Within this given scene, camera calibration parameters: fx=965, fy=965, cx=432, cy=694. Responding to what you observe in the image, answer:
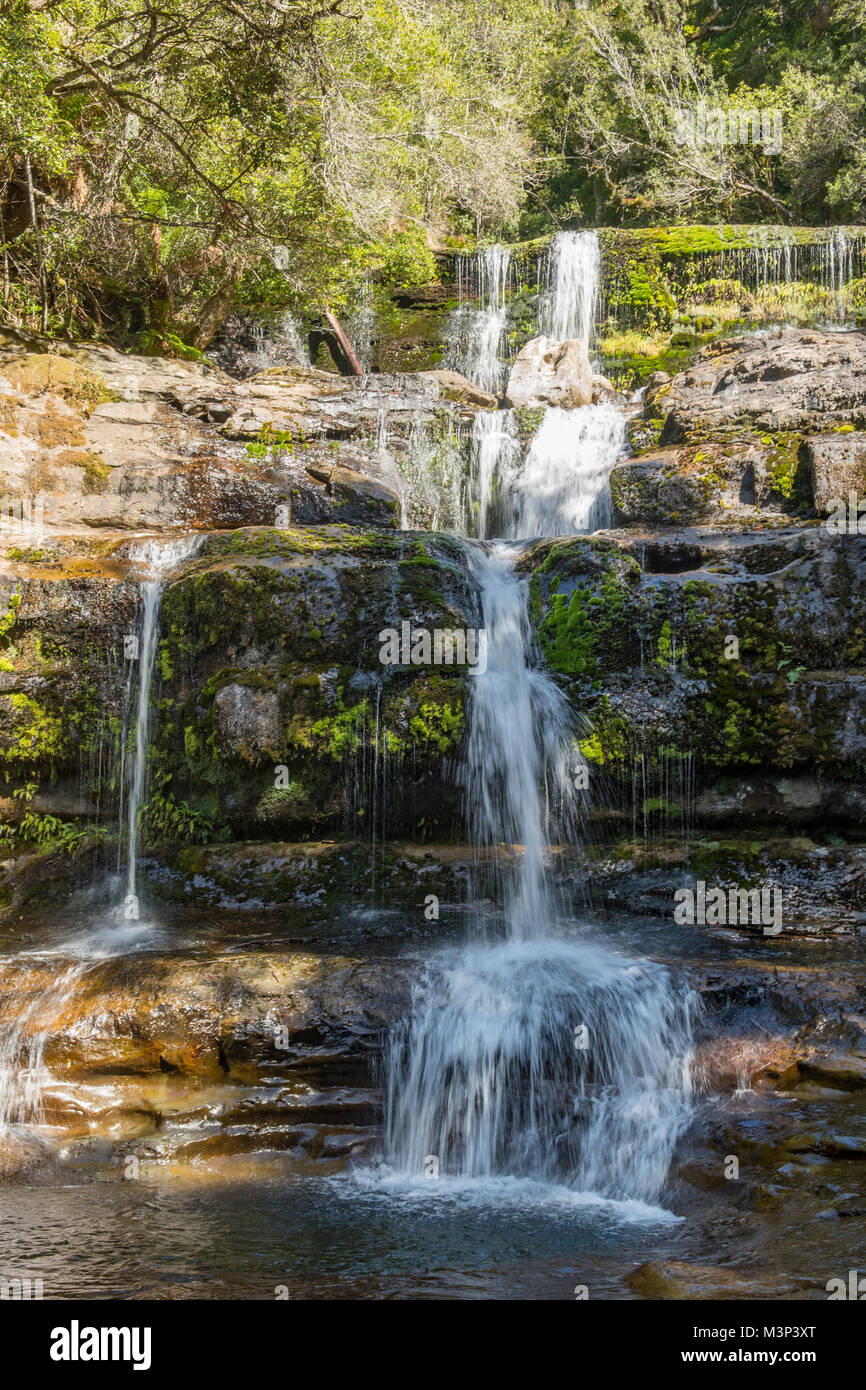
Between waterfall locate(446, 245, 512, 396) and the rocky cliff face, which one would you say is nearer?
the rocky cliff face

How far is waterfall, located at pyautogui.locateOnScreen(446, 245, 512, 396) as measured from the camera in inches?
758

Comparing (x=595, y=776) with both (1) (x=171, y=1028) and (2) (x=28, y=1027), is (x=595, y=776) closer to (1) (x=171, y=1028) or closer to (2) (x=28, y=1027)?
(1) (x=171, y=1028)

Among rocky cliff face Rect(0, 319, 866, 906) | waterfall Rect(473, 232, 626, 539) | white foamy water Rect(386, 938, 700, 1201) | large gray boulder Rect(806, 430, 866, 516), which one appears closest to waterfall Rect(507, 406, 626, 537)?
waterfall Rect(473, 232, 626, 539)

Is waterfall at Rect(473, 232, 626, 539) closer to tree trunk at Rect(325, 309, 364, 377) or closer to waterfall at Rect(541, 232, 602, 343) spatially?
waterfall at Rect(541, 232, 602, 343)

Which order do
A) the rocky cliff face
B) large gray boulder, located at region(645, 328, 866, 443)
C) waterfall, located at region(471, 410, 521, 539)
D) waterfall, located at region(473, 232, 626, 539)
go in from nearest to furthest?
the rocky cliff face < large gray boulder, located at region(645, 328, 866, 443) < waterfall, located at region(473, 232, 626, 539) < waterfall, located at region(471, 410, 521, 539)

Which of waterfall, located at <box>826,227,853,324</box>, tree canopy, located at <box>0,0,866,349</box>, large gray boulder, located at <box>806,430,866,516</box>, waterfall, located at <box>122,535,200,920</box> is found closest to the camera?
waterfall, located at <box>122,535,200,920</box>

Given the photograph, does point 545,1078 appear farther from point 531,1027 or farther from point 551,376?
point 551,376

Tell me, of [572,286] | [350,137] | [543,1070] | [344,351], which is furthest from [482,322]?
[543,1070]

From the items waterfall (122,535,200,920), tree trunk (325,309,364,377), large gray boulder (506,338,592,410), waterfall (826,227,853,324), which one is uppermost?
waterfall (826,227,853,324)

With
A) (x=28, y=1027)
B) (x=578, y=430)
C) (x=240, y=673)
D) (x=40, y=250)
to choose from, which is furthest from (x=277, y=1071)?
(x=40, y=250)

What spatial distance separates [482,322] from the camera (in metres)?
20.3

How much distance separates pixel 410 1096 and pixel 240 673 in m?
3.85

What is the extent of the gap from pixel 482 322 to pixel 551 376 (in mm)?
5114

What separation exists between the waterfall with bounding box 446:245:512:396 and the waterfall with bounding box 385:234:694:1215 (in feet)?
41.1
